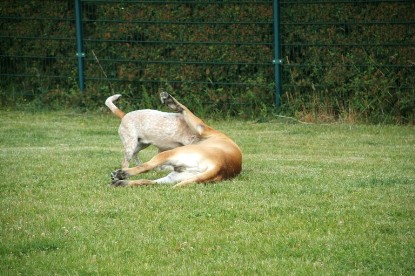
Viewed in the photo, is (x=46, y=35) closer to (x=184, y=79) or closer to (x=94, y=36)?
(x=94, y=36)

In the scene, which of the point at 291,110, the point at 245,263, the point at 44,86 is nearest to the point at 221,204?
the point at 245,263

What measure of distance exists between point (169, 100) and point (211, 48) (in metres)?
4.69

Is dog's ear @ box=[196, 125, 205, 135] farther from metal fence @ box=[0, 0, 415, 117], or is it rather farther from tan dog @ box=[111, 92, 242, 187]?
metal fence @ box=[0, 0, 415, 117]

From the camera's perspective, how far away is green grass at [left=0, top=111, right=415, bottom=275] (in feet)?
18.1

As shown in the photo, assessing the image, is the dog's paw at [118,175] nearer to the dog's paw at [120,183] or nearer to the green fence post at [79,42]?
the dog's paw at [120,183]

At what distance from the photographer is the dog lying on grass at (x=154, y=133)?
29.1ft

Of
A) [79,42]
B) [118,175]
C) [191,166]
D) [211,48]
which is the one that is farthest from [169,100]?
[79,42]

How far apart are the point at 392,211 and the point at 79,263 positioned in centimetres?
262

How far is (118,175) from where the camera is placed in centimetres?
787

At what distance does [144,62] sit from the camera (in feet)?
45.7

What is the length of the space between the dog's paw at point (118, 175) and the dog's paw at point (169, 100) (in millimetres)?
1258

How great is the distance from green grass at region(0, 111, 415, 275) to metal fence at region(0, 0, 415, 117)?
8.36 ft

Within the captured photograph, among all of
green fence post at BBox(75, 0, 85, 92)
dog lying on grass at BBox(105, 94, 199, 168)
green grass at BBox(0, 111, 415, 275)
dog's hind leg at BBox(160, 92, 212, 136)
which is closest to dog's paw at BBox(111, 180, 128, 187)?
green grass at BBox(0, 111, 415, 275)

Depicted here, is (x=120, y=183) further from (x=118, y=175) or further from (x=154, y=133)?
(x=154, y=133)
